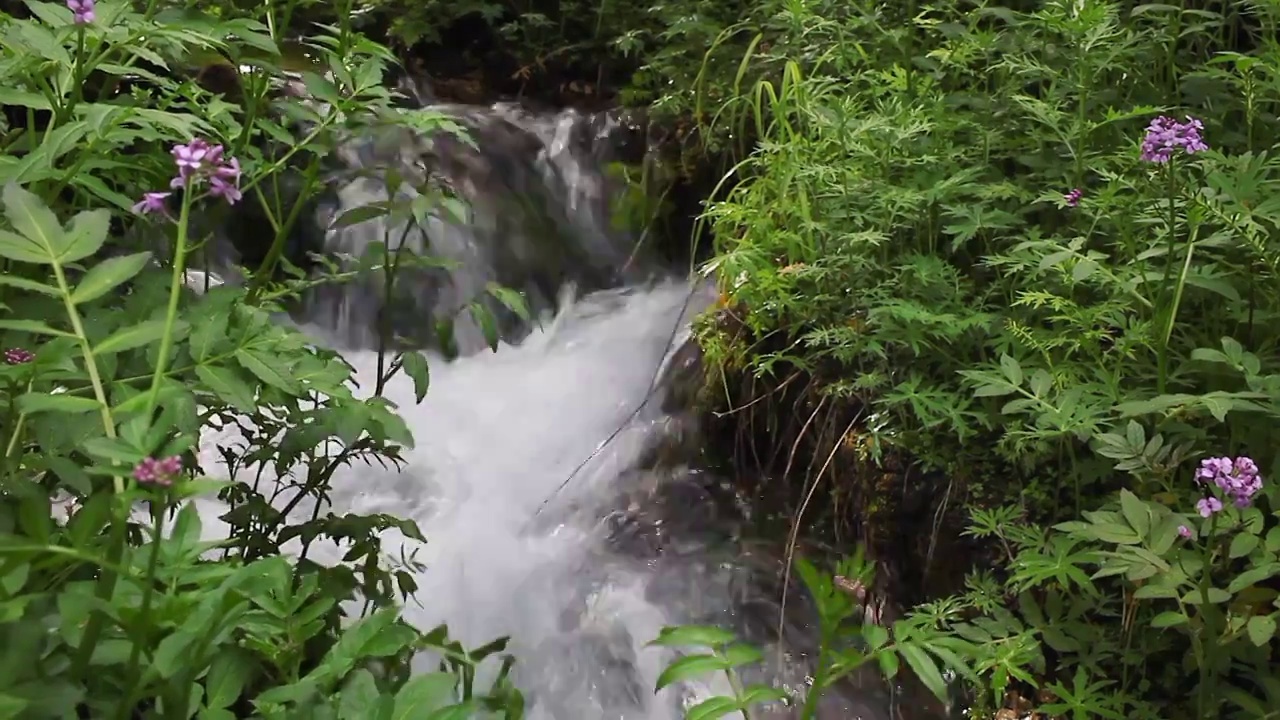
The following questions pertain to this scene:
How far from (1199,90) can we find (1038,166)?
0.40 meters

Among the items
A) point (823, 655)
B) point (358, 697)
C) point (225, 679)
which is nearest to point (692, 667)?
point (823, 655)

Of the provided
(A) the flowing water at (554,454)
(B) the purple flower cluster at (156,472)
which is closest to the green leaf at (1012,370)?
(A) the flowing water at (554,454)

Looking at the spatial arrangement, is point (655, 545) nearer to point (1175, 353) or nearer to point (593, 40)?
point (1175, 353)

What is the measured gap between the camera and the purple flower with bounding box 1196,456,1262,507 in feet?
4.01

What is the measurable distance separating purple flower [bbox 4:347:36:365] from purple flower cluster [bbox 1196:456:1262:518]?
151 cm

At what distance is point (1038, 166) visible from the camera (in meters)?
2.08

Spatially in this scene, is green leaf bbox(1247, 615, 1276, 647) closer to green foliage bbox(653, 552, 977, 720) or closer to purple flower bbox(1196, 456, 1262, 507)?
purple flower bbox(1196, 456, 1262, 507)

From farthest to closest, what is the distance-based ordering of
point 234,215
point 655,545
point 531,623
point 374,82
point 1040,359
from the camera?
point 234,215
point 655,545
point 531,623
point 1040,359
point 374,82

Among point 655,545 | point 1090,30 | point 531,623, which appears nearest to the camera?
point 1090,30

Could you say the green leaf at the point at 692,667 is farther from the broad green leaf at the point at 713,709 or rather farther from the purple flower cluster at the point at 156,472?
the purple flower cluster at the point at 156,472

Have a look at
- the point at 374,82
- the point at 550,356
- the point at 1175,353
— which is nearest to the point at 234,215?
the point at 550,356

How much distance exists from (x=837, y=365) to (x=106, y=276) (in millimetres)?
1781

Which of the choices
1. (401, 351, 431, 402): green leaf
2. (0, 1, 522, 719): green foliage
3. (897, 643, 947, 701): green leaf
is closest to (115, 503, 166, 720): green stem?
(0, 1, 522, 719): green foliage

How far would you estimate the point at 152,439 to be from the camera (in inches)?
33.0
